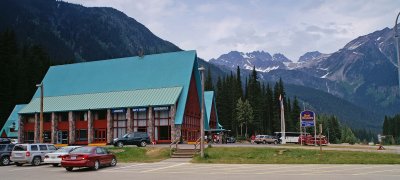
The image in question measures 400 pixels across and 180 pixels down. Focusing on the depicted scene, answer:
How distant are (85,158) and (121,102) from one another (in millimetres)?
37329

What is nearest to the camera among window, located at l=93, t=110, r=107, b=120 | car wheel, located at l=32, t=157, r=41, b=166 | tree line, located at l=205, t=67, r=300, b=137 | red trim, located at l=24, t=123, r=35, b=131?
car wheel, located at l=32, t=157, r=41, b=166

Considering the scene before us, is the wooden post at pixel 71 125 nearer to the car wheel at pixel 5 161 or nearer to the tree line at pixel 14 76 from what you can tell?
the tree line at pixel 14 76

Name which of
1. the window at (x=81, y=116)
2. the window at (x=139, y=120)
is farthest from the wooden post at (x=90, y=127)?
the window at (x=139, y=120)

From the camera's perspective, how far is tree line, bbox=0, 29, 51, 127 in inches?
3415

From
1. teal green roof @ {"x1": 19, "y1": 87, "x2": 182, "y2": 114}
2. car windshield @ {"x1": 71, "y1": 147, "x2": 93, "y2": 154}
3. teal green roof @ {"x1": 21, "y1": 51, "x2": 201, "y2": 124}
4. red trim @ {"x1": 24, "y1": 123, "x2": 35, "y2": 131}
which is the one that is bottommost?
car windshield @ {"x1": 71, "y1": 147, "x2": 93, "y2": 154}

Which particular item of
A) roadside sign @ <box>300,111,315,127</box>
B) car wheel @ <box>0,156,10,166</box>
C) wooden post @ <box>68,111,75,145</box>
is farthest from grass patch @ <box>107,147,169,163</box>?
wooden post @ <box>68,111,75,145</box>

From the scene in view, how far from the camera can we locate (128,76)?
219 ft

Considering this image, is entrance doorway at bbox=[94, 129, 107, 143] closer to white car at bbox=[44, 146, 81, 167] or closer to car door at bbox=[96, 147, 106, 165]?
white car at bbox=[44, 146, 81, 167]

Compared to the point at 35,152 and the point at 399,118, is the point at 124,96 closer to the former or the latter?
the point at 35,152

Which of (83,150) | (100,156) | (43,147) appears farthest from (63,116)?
(83,150)

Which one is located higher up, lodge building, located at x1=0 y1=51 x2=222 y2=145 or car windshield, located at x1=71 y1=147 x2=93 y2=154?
lodge building, located at x1=0 y1=51 x2=222 y2=145

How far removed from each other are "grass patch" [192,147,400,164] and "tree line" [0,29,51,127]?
66156mm

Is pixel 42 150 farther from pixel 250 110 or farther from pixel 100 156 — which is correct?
pixel 250 110

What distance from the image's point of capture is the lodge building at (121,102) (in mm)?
59250
